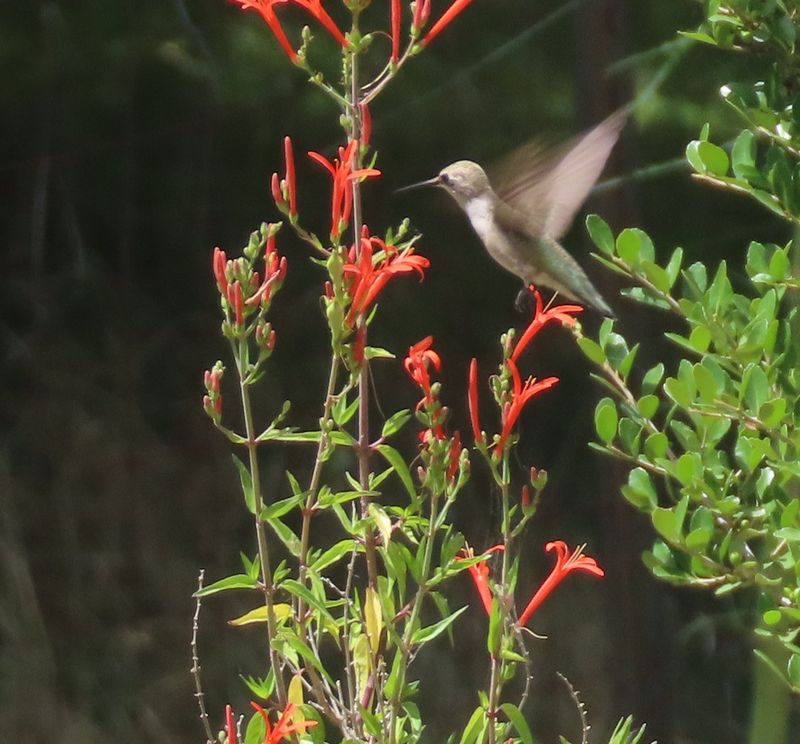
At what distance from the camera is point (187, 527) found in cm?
468

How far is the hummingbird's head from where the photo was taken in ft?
6.92

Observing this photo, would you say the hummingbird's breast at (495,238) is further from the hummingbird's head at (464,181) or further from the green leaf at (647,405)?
the green leaf at (647,405)

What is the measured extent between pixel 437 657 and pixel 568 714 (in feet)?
1.36

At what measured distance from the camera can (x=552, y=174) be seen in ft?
6.11

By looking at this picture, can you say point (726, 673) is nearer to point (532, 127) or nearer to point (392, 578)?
point (532, 127)

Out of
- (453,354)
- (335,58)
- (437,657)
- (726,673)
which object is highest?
(335,58)

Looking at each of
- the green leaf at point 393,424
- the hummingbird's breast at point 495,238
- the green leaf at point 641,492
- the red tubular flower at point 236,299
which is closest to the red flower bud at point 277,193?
the red tubular flower at point 236,299

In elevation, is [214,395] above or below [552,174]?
above

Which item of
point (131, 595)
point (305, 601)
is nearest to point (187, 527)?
point (131, 595)

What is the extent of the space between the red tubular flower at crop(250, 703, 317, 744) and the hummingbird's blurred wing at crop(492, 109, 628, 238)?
2.81 feet

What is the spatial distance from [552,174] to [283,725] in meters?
0.93

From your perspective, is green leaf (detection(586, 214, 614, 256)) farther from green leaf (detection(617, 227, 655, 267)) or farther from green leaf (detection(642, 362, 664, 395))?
green leaf (detection(642, 362, 664, 395))

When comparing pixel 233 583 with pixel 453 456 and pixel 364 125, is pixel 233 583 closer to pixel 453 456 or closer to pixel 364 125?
pixel 453 456

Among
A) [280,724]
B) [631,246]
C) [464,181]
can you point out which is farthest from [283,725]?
[464,181]
